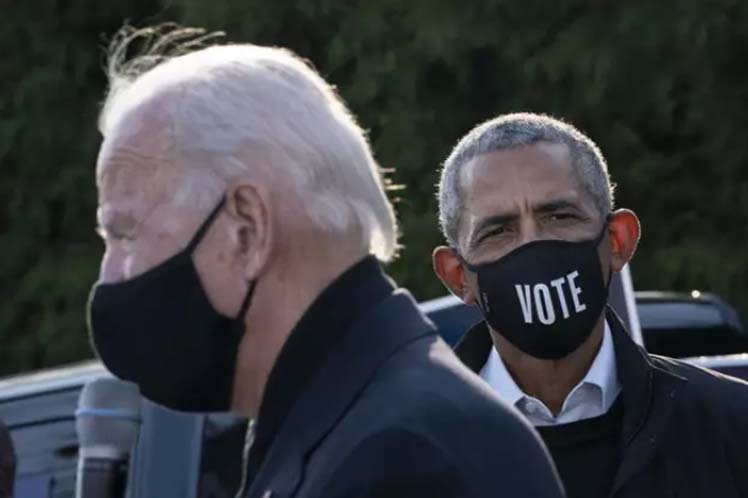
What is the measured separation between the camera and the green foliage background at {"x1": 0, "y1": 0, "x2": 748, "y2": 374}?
7.78 meters

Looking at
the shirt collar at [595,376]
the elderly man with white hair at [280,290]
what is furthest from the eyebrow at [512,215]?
the elderly man with white hair at [280,290]

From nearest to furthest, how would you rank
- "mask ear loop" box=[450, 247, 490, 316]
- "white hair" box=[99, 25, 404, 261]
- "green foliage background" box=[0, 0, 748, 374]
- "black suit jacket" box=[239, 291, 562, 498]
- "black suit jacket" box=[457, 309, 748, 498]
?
"black suit jacket" box=[239, 291, 562, 498]
"white hair" box=[99, 25, 404, 261]
"black suit jacket" box=[457, 309, 748, 498]
"mask ear loop" box=[450, 247, 490, 316]
"green foliage background" box=[0, 0, 748, 374]

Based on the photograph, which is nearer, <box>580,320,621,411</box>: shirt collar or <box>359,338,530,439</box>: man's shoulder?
<box>359,338,530,439</box>: man's shoulder

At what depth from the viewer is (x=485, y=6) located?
7.91 meters

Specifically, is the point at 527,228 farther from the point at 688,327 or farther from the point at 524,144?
the point at 688,327

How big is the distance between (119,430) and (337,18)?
4.99 metres

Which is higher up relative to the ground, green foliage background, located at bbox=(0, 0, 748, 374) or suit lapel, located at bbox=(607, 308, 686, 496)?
suit lapel, located at bbox=(607, 308, 686, 496)

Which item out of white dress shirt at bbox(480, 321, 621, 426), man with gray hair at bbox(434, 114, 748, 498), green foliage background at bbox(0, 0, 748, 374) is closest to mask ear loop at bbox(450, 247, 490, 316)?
man with gray hair at bbox(434, 114, 748, 498)

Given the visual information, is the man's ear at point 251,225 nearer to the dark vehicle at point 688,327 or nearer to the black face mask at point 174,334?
the black face mask at point 174,334

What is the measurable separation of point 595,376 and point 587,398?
40 mm

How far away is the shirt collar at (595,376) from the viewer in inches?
120

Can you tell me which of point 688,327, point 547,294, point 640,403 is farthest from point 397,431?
point 688,327

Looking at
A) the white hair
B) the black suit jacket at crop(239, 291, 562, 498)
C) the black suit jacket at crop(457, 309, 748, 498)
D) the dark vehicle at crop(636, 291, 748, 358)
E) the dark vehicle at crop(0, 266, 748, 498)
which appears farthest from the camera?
the dark vehicle at crop(636, 291, 748, 358)

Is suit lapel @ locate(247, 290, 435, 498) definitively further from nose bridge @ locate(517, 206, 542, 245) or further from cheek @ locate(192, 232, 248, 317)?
nose bridge @ locate(517, 206, 542, 245)
